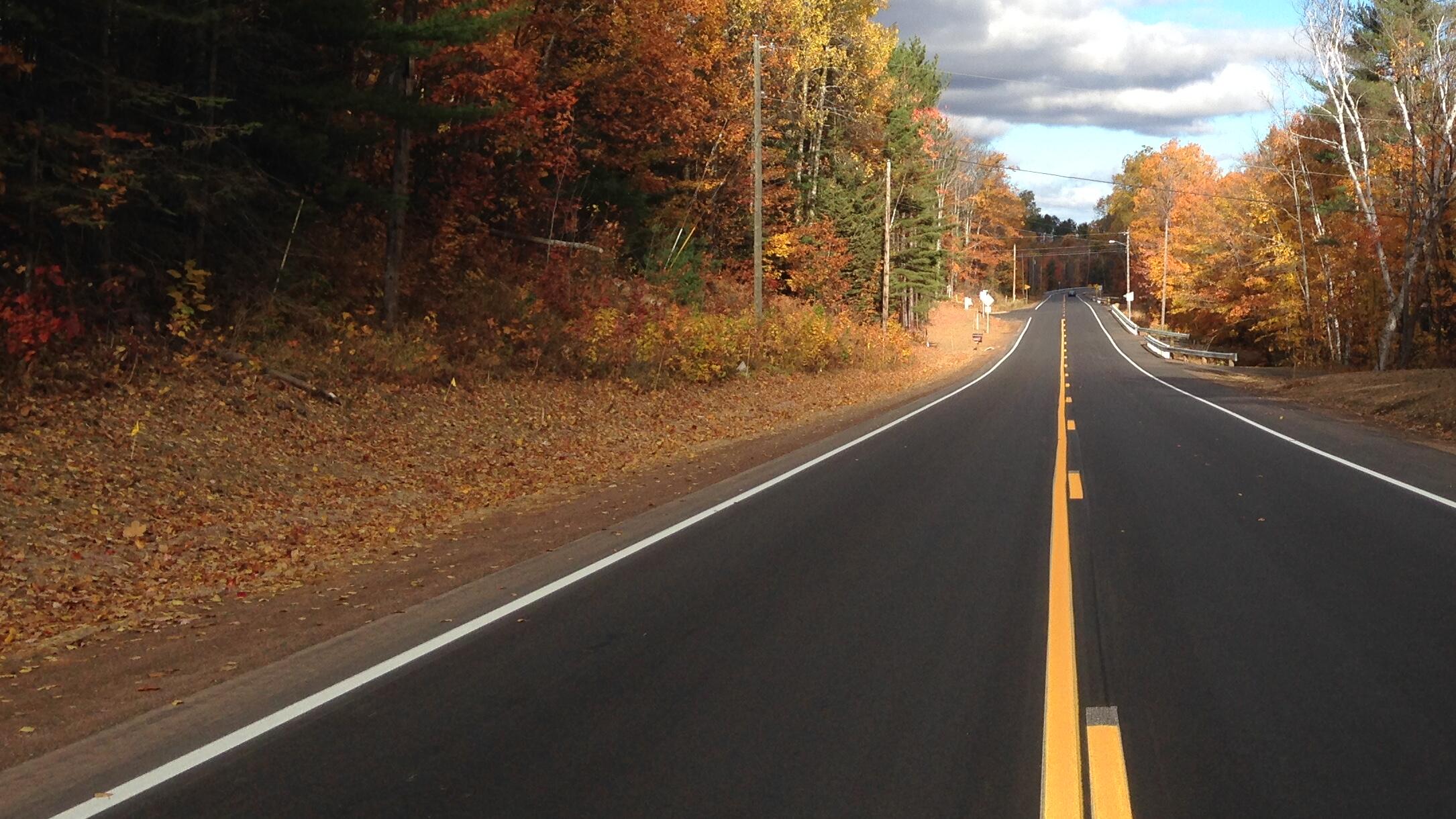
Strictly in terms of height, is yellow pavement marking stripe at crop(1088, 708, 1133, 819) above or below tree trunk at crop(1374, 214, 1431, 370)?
below

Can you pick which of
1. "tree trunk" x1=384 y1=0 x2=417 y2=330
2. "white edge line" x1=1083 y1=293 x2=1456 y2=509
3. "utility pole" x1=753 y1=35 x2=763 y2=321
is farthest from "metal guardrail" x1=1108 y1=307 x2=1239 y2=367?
"tree trunk" x1=384 y1=0 x2=417 y2=330

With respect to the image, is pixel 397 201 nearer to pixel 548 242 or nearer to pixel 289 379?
pixel 289 379

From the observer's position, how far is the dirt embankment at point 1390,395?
22.0 m

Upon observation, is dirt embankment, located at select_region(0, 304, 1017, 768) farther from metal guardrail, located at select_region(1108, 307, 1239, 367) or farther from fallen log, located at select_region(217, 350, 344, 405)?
metal guardrail, located at select_region(1108, 307, 1239, 367)

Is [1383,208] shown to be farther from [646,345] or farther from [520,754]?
[520,754]

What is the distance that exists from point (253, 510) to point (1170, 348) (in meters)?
62.7

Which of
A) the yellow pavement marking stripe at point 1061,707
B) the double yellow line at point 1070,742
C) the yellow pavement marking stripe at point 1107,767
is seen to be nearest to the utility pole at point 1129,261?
the yellow pavement marking stripe at point 1061,707

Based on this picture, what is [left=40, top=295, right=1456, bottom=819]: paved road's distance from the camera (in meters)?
4.62

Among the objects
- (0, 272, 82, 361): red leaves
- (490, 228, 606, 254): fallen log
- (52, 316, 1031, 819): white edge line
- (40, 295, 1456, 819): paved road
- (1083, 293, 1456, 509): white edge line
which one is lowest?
(52, 316, 1031, 819): white edge line

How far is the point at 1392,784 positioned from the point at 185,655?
639 cm

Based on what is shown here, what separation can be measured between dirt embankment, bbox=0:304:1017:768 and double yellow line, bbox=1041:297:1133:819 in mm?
4440

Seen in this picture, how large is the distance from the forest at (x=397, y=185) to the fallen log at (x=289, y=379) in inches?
18.2

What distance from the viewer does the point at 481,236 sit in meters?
24.1

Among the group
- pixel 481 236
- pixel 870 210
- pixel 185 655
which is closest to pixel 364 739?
pixel 185 655
